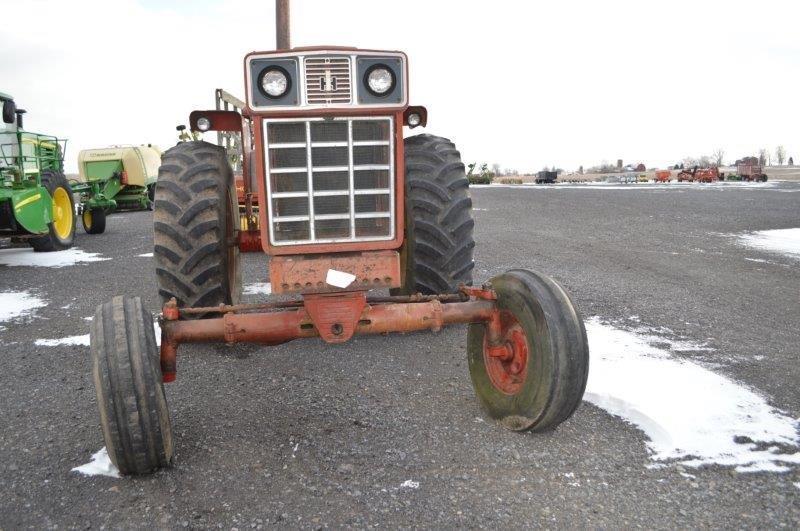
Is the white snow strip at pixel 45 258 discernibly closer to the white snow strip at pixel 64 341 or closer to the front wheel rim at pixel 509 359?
the white snow strip at pixel 64 341

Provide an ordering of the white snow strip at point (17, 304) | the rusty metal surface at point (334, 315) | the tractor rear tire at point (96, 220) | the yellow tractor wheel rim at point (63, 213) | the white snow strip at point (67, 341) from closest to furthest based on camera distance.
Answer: the rusty metal surface at point (334, 315), the white snow strip at point (67, 341), the white snow strip at point (17, 304), the yellow tractor wheel rim at point (63, 213), the tractor rear tire at point (96, 220)

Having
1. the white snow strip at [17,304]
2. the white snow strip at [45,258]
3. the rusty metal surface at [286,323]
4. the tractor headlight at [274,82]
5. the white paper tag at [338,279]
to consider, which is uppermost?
the tractor headlight at [274,82]

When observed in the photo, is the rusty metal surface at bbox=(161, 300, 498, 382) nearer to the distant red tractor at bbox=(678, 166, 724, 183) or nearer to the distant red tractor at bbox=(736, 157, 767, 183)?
the distant red tractor at bbox=(678, 166, 724, 183)

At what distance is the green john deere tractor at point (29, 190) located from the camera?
30.3ft

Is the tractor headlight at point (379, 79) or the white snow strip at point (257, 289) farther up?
the tractor headlight at point (379, 79)

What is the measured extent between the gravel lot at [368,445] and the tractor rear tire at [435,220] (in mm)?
628

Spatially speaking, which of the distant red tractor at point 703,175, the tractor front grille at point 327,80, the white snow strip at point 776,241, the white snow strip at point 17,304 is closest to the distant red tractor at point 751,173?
the distant red tractor at point 703,175

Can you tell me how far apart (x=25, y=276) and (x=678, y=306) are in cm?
839

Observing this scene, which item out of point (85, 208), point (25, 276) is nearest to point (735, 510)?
point (25, 276)

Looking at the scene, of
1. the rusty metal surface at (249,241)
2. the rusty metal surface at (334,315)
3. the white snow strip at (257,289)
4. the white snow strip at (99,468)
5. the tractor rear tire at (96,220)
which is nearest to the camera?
the white snow strip at (99,468)

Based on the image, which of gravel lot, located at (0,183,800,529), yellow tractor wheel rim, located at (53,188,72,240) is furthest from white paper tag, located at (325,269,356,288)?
yellow tractor wheel rim, located at (53,188,72,240)

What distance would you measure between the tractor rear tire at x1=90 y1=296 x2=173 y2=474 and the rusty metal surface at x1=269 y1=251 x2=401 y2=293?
723 millimetres

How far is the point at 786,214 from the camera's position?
1602 centimetres

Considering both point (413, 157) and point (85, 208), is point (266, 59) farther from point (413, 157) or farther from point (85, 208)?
point (85, 208)
